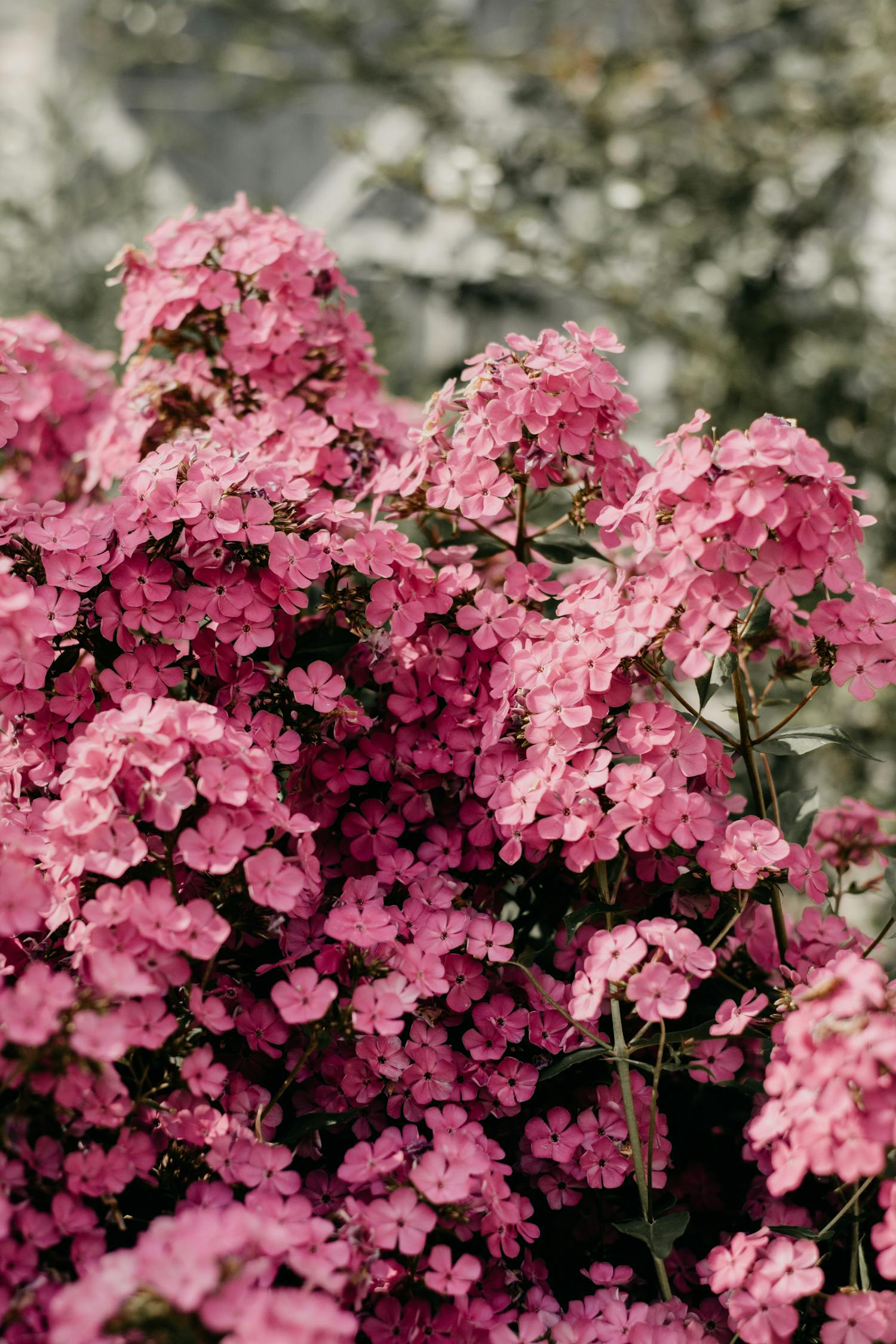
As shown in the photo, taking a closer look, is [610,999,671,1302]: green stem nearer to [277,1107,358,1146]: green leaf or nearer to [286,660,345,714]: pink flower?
[277,1107,358,1146]: green leaf

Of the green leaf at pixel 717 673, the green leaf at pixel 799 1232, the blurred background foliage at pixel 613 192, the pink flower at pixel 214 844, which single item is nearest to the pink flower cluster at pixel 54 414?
the pink flower at pixel 214 844

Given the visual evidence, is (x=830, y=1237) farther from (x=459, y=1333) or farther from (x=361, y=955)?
(x=361, y=955)

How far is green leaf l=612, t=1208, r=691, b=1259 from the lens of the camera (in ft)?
2.50

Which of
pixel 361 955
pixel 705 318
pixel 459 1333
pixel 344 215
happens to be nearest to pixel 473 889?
pixel 361 955

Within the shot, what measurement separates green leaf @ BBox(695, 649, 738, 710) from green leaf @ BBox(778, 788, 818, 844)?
7.8 inches

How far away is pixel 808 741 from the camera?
2.91 ft

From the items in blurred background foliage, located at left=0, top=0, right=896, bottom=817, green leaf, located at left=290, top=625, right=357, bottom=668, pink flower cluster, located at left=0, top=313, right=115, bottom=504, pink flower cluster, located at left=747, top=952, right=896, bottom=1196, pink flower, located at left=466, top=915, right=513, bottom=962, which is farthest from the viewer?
blurred background foliage, located at left=0, top=0, right=896, bottom=817

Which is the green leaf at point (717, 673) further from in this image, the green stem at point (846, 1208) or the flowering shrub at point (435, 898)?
the green stem at point (846, 1208)

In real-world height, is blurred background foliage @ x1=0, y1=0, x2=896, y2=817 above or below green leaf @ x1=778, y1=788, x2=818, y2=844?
above

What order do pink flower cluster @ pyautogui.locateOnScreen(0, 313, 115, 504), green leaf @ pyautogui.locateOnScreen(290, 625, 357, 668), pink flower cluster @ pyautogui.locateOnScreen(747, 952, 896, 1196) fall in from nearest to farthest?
pink flower cluster @ pyautogui.locateOnScreen(747, 952, 896, 1196), green leaf @ pyautogui.locateOnScreen(290, 625, 357, 668), pink flower cluster @ pyautogui.locateOnScreen(0, 313, 115, 504)

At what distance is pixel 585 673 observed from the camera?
0.85 m

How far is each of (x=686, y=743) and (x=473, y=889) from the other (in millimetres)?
229

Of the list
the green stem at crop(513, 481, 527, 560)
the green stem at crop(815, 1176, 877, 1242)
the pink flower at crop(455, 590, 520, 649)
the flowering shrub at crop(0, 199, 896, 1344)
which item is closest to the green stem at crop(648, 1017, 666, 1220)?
the flowering shrub at crop(0, 199, 896, 1344)

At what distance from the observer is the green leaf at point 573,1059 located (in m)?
0.81
